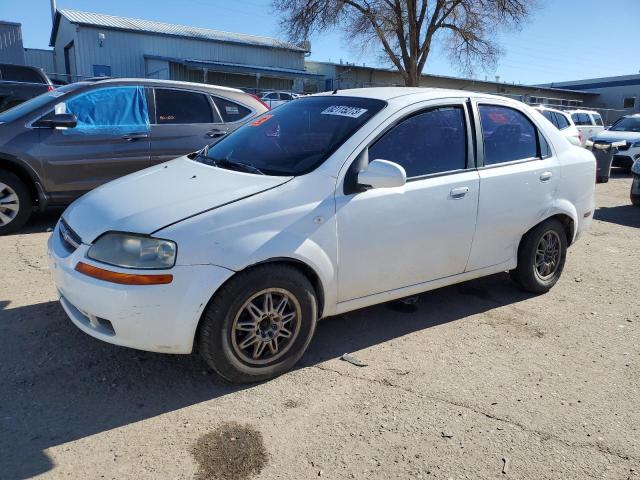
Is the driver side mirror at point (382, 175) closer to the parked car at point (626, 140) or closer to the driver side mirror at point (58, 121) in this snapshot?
the driver side mirror at point (58, 121)

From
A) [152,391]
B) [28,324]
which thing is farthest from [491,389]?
[28,324]

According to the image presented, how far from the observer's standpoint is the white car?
2.70m

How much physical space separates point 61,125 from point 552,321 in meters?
5.48

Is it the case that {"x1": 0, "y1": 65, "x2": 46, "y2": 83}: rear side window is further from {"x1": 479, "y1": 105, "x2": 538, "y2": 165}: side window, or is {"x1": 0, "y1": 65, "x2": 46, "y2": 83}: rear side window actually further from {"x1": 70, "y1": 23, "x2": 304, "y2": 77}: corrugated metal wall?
{"x1": 70, "y1": 23, "x2": 304, "y2": 77}: corrugated metal wall

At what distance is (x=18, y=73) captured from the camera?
38.8 feet

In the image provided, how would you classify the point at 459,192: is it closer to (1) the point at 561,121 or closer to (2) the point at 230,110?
(2) the point at 230,110

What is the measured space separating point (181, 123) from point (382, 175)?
4358 mm

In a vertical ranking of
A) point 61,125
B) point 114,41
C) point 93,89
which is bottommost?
point 61,125

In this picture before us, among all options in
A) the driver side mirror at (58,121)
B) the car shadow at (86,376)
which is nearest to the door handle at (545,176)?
the car shadow at (86,376)

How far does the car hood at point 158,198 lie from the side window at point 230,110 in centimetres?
363


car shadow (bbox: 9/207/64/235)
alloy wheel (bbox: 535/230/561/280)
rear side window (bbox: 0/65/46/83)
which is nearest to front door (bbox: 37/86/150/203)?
car shadow (bbox: 9/207/64/235)

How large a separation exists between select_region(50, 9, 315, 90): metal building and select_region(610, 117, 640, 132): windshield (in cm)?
2321

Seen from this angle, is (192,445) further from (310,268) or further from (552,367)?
(552,367)

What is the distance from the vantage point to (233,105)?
7023 millimetres
